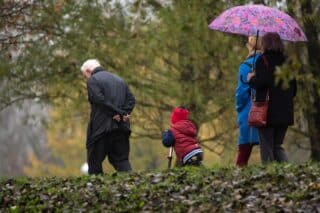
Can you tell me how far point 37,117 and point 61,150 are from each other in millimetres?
36182

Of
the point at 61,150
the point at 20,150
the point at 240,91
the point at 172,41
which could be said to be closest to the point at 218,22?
the point at 240,91

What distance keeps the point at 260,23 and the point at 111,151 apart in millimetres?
2719

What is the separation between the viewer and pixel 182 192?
34.8 feet

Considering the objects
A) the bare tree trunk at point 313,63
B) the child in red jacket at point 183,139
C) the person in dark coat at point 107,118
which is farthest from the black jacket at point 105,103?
the bare tree trunk at point 313,63

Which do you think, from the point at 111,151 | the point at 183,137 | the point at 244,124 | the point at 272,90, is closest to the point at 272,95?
the point at 272,90

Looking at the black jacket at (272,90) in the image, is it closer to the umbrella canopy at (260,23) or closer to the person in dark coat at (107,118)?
the umbrella canopy at (260,23)

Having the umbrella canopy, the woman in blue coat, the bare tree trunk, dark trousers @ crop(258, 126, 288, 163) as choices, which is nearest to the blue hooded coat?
the woman in blue coat

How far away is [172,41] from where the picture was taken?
74.2ft

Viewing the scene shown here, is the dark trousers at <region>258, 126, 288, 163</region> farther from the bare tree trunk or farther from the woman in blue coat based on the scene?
the bare tree trunk

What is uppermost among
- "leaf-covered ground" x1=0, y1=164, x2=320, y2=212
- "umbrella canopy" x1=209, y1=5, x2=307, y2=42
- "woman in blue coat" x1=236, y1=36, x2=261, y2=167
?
"umbrella canopy" x1=209, y1=5, x2=307, y2=42

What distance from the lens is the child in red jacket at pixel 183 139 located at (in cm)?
1388

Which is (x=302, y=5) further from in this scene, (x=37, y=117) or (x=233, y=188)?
(x=37, y=117)

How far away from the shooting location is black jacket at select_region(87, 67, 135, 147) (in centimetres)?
1356

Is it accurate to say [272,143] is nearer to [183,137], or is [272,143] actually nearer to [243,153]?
[243,153]
